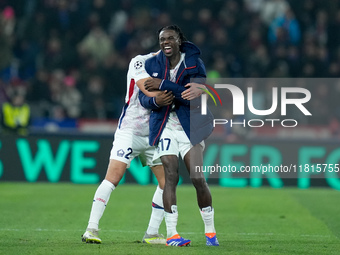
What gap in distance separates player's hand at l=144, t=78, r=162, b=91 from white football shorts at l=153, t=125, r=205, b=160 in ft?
1.40

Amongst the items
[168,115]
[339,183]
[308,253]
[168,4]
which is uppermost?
[168,4]

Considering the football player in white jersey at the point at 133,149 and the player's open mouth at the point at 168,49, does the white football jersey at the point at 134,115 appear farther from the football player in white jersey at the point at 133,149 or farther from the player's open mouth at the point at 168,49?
the player's open mouth at the point at 168,49

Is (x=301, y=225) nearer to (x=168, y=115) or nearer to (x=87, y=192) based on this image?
(x=168, y=115)

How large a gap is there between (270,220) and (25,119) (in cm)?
868

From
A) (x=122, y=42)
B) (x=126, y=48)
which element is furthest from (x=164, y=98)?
(x=122, y=42)

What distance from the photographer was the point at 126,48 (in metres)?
19.7

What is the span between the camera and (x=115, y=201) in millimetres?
12859

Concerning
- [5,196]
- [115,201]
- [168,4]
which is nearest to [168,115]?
[115,201]

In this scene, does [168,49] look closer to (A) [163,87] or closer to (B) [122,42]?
(A) [163,87]

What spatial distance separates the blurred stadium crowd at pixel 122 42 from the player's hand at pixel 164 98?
419 inches

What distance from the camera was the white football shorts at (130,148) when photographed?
7.89 metres

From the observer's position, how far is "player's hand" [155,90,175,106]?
7.41 metres

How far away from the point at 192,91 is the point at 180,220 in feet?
11.2

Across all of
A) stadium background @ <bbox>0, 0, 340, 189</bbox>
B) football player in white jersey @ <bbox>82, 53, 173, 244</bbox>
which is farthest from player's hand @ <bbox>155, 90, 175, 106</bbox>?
stadium background @ <bbox>0, 0, 340, 189</bbox>
